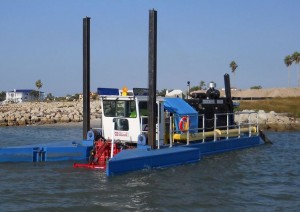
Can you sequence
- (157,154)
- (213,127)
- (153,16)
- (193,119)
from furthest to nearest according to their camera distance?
(213,127)
(193,119)
(153,16)
(157,154)

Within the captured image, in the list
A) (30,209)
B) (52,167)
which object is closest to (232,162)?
(52,167)

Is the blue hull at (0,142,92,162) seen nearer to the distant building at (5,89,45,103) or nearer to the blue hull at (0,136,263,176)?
the blue hull at (0,136,263,176)

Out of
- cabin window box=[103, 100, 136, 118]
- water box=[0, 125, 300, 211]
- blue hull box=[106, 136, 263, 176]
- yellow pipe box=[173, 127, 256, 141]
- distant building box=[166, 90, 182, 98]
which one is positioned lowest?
water box=[0, 125, 300, 211]

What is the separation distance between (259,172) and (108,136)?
579cm

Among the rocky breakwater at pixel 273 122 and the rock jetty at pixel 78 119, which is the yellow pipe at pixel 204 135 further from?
the rock jetty at pixel 78 119

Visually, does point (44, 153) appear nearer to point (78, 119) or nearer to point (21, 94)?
point (78, 119)

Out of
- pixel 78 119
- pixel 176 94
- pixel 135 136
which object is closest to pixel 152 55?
pixel 135 136

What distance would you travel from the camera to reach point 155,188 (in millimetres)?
14172

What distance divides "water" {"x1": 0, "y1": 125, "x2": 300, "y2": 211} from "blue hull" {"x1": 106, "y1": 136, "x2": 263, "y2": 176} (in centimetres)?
25

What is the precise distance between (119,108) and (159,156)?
2953mm

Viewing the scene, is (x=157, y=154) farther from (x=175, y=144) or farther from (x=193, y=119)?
(x=193, y=119)

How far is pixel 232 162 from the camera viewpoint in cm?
1977

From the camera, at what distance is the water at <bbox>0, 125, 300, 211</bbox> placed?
40.8 feet

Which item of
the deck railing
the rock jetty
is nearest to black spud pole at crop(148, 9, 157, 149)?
the deck railing
